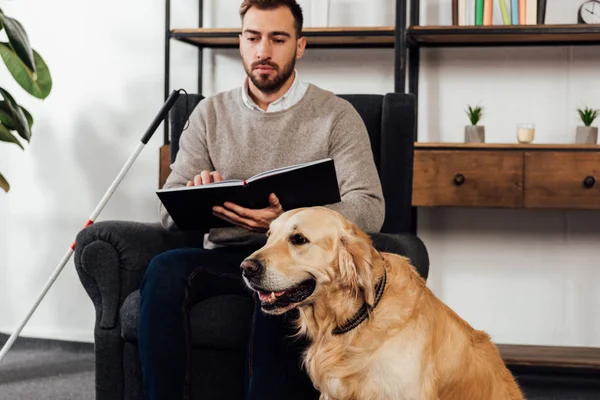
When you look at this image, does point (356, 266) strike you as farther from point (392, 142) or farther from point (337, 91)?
point (337, 91)

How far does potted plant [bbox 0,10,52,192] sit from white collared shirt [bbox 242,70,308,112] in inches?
37.5

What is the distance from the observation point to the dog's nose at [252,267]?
176 centimetres

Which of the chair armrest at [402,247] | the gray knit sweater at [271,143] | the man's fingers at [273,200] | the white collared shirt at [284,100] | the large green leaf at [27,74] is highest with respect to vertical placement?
the large green leaf at [27,74]

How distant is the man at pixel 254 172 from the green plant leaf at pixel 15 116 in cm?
90

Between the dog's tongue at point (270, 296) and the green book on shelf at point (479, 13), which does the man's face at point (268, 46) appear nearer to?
the dog's tongue at point (270, 296)

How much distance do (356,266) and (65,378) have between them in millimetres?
1874

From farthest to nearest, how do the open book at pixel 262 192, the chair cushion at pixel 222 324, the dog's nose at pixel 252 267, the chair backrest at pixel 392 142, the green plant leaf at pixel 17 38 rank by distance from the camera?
1. the green plant leaf at pixel 17 38
2. the chair backrest at pixel 392 142
3. the chair cushion at pixel 222 324
4. the open book at pixel 262 192
5. the dog's nose at pixel 252 267

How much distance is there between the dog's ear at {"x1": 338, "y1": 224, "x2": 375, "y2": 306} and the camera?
1.80m

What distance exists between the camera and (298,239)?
1.82m

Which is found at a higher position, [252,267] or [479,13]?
[479,13]

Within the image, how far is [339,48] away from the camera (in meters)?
3.72

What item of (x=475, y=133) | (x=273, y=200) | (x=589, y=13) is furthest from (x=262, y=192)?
(x=589, y=13)

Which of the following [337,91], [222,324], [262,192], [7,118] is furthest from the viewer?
[337,91]

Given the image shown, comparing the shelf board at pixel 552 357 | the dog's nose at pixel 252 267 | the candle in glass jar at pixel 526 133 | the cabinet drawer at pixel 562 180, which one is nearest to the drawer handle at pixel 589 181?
the cabinet drawer at pixel 562 180
